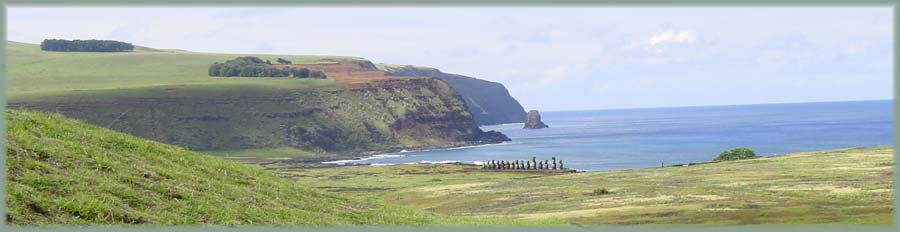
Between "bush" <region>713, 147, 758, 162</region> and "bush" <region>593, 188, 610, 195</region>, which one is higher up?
"bush" <region>593, 188, 610, 195</region>

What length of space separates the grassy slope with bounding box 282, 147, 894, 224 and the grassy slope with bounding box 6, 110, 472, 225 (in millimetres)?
16311

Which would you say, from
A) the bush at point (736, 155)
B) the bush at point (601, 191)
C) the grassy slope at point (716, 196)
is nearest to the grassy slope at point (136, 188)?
the grassy slope at point (716, 196)

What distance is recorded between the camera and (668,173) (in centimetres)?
8581

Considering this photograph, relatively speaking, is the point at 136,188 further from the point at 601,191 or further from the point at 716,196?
the point at 601,191

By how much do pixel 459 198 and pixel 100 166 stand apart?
4695 cm

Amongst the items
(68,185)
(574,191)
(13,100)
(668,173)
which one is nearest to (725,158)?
→ (668,173)

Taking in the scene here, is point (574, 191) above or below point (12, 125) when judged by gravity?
below

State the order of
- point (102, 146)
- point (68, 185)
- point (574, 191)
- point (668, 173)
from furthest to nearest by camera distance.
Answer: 1. point (668, 173)
2. point (574, 191)
3. point (102, 146)
4. point (68, 185)

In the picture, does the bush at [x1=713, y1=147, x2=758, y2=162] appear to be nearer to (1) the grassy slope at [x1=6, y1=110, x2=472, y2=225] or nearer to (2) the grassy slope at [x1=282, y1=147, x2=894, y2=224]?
(2) the grassy slope at [x1=282, y1=147, x2=894, y2=224]

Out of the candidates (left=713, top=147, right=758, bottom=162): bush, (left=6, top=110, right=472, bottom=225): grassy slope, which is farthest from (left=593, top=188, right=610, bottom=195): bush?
(left=713, top=147, right=758, bottom=162): bush

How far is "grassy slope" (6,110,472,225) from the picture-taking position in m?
18.7

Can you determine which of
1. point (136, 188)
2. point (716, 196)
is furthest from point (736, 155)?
point (136, 188)

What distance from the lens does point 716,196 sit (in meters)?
53.3

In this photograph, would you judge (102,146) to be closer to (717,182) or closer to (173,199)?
(173,199)
